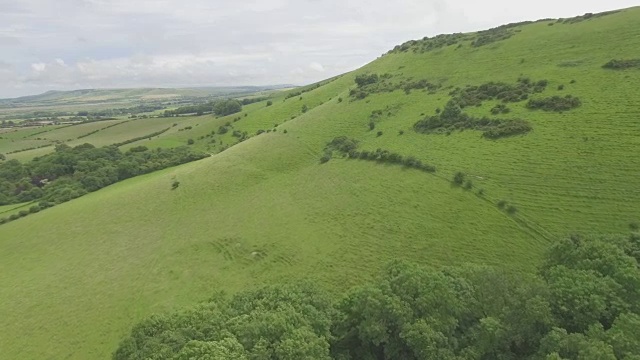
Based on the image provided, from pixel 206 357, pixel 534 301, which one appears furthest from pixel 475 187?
pixel 206 357

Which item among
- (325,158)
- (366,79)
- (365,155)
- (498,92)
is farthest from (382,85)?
(365,155)

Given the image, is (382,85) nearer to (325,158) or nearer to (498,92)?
(498,92)

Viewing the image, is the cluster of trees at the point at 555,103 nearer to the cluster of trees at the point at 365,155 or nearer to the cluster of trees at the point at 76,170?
the cluster of trees at the point at 365,155

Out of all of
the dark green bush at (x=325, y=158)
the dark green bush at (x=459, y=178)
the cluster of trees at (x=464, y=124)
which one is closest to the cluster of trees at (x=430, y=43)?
the cluster of trees at (x=464, y=124)

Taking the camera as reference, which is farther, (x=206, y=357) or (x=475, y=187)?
(x=475, y=187)

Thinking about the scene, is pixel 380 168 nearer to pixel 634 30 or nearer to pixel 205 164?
pixel 205 164

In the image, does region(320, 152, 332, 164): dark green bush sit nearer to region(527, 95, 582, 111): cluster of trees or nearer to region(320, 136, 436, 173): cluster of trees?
region(320, 136, 436, 173): cluster of trees

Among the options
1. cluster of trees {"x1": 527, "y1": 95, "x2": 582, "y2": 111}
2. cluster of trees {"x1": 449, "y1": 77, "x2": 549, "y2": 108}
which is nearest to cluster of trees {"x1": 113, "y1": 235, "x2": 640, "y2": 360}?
cluster of trees {"x1": 527, "y1": 95, "x2": 582, "y2": 111}
